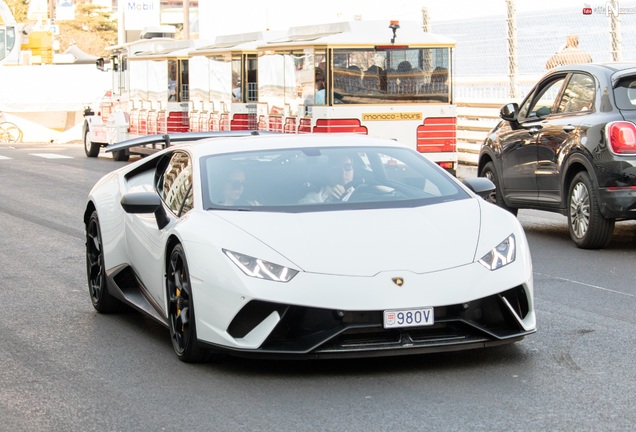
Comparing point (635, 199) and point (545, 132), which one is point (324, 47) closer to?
point (545, 132)

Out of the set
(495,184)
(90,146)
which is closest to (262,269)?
(495,184)

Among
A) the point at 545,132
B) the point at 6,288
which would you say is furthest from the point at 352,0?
the point at 6,288

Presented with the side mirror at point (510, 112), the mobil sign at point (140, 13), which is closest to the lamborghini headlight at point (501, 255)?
the side mirror at point (510, 112)

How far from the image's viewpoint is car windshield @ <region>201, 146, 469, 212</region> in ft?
25.0

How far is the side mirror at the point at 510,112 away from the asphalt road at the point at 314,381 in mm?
3728

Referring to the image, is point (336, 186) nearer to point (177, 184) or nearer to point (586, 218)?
point (177, 184)

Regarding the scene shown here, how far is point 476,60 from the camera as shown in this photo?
2355cm

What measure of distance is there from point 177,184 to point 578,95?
563 cm

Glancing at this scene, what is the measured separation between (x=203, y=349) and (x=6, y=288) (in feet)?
12.5

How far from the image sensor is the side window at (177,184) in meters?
7.88

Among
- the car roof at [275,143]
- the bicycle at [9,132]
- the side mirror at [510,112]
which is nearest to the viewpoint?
the car roof at [275,143]

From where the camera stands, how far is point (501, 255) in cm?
703

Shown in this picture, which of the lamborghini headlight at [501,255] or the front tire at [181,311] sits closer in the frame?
the lamborghini headlight at [501,255]

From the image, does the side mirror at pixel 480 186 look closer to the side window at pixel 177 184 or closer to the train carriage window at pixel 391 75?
the side window at pixel 177 184
